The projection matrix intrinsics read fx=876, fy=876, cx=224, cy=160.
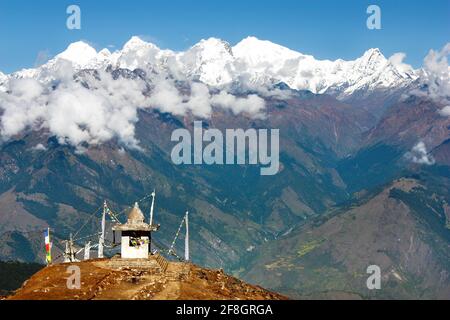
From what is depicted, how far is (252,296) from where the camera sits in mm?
164625

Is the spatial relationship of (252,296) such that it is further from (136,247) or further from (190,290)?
(136,247)

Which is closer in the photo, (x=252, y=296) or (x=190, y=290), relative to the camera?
(x=190, y=290)

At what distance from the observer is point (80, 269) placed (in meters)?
172
